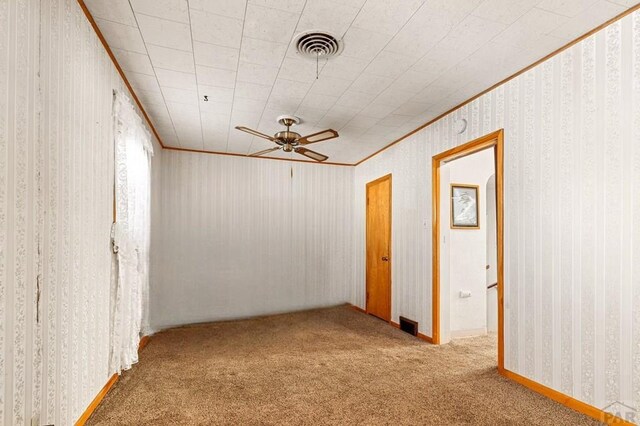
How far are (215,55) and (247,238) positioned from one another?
11.4ft

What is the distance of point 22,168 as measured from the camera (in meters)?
1.39

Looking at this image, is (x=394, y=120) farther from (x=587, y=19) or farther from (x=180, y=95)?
(x=180, y=95)

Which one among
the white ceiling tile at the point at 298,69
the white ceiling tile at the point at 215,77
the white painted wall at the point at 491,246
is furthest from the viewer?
the white painted wall at the point at 491,246

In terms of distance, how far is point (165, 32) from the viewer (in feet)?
7.43

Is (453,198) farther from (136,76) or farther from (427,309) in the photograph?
(136,76)

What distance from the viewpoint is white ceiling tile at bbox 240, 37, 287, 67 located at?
94.3 inches

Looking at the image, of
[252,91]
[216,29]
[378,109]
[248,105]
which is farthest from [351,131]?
[216,29]

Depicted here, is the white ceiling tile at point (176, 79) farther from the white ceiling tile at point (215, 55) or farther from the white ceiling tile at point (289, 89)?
the white ceiling tile at point (289, 89)

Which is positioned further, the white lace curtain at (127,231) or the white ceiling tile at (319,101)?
the white ceiling tile at (319,101)

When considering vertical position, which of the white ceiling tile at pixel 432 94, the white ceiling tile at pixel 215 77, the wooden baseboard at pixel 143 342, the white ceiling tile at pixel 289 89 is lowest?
the wooden baseboard at pixel 143 342

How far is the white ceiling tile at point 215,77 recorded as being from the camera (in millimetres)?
2789

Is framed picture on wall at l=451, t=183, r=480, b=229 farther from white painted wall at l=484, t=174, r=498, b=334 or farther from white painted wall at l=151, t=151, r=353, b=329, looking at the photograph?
white painted wall at l=151, t=151, r=353, b=329

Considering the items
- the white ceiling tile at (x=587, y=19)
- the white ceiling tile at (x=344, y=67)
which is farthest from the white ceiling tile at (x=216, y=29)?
the white ceiling tile at (x=587, y=19)

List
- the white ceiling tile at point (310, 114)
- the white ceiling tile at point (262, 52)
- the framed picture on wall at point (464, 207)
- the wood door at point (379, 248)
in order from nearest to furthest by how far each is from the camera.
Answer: the white ceiling tile at point (262, 52) → the white ceiling tile at point (310, 114) → the framed picture on wall at point (464, 207) → the wood door at point (379, 248)
